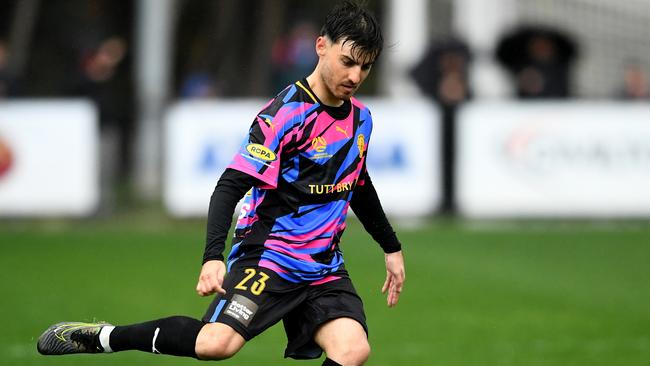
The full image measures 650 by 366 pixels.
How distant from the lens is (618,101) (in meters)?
14.6

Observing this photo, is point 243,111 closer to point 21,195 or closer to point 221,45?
point 21,195

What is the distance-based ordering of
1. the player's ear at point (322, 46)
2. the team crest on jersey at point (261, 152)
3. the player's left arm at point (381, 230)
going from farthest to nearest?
the player's left arm at point (381, 230)
the player's ear at point (322, 46)
the team crest on jersey at point (261, 152)

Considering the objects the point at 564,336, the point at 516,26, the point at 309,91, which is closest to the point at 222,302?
the point at 309,91

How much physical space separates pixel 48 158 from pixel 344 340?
9.23 meters

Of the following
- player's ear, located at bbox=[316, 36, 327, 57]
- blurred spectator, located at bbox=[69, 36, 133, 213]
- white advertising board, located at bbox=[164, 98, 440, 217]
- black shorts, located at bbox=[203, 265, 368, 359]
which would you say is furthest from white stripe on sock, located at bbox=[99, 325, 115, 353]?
blurred spectator, located at bbox=[69, 36, 133, 213]

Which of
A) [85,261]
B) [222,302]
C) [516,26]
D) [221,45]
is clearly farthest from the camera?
[221,45]

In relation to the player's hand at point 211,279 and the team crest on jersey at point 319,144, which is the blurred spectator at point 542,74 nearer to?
the team crest on jersey at point 319,144

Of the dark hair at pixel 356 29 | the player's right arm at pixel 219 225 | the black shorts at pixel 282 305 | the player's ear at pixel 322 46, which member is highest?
the dark hair at pixel 356 29

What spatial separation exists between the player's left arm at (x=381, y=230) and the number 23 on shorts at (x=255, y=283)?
0.64 meters

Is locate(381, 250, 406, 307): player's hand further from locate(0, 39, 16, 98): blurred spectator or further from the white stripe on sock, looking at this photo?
locate(0, 39, 16, 98): blurred spectator

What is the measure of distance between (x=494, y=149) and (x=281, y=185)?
9.14 m

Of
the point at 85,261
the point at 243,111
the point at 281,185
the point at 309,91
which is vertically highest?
the point at 309,91

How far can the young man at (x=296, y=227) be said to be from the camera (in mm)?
5398

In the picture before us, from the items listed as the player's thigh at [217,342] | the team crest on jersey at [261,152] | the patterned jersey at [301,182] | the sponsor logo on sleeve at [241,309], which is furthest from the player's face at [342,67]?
the player's thigh at [217,342]
